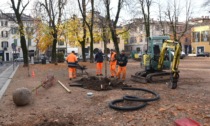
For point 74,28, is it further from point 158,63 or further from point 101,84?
point 101,84

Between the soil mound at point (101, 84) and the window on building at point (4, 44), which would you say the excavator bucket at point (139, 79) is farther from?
the window on building at point (4, 44)

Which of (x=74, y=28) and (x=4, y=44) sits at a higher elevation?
(x=74, y=28)

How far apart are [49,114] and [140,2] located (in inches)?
1296

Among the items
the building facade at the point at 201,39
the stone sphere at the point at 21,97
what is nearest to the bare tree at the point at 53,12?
the stone sphere at the point at 21,97

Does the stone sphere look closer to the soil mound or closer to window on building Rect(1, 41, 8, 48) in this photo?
the soil mound

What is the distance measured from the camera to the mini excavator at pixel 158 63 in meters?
12.2

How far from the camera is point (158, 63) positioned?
47.8ft

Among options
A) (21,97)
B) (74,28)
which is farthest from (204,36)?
(21,97)

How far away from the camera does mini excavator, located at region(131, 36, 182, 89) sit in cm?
1216

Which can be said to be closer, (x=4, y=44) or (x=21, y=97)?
(x=21, y=97)

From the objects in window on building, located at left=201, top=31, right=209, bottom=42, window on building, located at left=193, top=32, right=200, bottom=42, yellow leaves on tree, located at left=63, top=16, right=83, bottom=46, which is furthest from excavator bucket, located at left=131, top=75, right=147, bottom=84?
window on building, located at left=193, top=32, right=200, bottom=42

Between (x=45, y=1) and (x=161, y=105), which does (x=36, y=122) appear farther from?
(x=45, y=1)

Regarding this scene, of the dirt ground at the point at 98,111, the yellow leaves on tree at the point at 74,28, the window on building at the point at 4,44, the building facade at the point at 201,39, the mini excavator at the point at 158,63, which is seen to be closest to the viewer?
the dirt ground at the point at 98,111

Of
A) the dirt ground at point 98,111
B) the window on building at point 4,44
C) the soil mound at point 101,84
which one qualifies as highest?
the window on building at point 4,44
